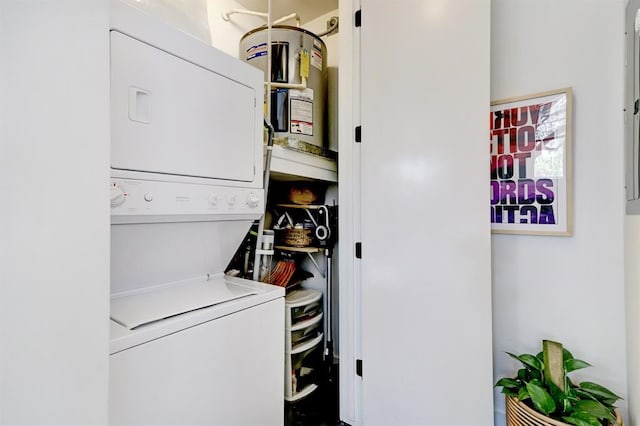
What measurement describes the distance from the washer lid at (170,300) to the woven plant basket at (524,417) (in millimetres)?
1184

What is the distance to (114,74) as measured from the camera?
3.29ft

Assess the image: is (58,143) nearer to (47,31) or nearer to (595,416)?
(47,31)

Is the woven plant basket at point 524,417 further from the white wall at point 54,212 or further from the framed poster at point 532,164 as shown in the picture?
the white wall at point 54,212

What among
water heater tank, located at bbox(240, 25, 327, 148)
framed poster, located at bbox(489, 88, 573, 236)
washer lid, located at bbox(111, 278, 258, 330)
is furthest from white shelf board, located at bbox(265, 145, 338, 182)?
framed poster, located at bbox(489, 88, 573, 236)

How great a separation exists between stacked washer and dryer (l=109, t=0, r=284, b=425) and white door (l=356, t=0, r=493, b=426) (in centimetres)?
60

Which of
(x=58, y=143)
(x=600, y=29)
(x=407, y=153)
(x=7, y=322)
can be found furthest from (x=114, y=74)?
(x=600, y=29)

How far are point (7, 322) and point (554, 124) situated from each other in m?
1.96

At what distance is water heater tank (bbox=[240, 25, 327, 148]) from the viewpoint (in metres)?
1.92

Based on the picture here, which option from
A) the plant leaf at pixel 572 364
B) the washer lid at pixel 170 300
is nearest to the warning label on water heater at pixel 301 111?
the washer lid at pixel 170 300

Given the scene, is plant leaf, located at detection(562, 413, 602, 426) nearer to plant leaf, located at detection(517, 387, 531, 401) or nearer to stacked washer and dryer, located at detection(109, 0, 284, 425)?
plant leaf, located at detection(517, 387, 531, 401)

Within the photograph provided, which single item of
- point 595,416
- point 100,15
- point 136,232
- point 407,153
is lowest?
point 595,416

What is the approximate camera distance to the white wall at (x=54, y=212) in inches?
21.8

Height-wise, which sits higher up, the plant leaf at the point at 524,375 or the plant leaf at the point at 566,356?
the plant leaf at the point at 566,356

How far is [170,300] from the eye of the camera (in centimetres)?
122
